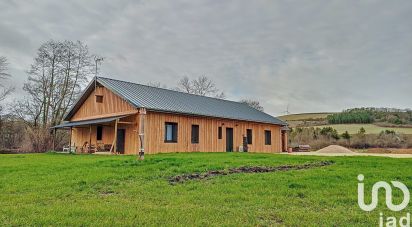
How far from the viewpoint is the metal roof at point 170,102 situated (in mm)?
19109

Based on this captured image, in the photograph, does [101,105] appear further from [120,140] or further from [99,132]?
[120,140]

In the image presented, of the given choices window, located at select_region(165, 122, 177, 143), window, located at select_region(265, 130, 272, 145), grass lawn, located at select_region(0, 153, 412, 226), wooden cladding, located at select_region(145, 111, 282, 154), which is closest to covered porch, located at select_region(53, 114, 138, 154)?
wooden cladding, located at select_region(145, 111, 282, 154)

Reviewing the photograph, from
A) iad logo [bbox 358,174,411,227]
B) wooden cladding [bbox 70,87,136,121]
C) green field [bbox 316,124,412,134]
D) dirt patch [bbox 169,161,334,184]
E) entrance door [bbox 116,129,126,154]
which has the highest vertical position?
wooden cladding [bbox 70,87,136,121]

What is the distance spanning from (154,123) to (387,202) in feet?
46.4

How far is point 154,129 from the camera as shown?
61.4 feet

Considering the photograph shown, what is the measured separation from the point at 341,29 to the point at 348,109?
119 ft

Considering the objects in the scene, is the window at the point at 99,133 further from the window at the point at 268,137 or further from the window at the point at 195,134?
the window at the point at 268,137

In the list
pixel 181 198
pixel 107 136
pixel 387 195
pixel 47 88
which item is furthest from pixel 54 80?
pixel 387 195

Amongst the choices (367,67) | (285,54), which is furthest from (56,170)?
(367,67)

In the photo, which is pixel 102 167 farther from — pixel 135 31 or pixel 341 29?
pixel 341 29

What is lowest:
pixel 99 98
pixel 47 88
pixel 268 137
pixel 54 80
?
pixel 268 137

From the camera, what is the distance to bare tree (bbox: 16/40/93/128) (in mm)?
31000

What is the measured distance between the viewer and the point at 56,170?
10359mm

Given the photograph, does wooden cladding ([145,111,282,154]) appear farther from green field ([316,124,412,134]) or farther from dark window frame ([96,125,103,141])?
green field ([316,124,412,134])
